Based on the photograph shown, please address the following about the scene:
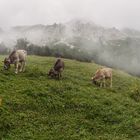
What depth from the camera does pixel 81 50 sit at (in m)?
185

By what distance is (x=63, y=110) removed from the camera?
33.1 meters

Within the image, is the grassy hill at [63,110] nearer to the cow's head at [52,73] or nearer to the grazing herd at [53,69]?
the cow's head at [52,73]

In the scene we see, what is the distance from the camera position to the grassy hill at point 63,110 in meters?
28.5

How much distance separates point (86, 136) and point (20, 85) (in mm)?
11406

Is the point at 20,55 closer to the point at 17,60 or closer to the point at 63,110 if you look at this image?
the point at 17,60

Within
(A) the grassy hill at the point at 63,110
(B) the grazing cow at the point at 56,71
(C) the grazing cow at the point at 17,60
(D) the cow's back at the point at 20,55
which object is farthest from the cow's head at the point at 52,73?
(D) the cow's back at the point at 20,55

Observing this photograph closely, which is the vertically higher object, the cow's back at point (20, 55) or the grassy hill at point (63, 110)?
the cow's back at point (20, 55)

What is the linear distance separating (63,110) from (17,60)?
515 inches

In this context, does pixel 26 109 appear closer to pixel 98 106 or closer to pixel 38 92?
pixel 38 92

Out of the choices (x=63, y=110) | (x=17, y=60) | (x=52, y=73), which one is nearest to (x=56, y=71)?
(x=52, y=73)

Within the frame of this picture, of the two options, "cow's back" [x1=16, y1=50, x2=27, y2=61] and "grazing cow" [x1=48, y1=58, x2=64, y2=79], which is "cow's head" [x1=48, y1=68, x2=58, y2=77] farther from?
"cow's back" [x1=16, y1=50, x2=27, y2=61]

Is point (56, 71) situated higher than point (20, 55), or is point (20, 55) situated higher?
point (20, 55)

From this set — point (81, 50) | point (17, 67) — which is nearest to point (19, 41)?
point (81, 50)

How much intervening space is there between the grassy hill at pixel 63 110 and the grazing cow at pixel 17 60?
7.00 ft
